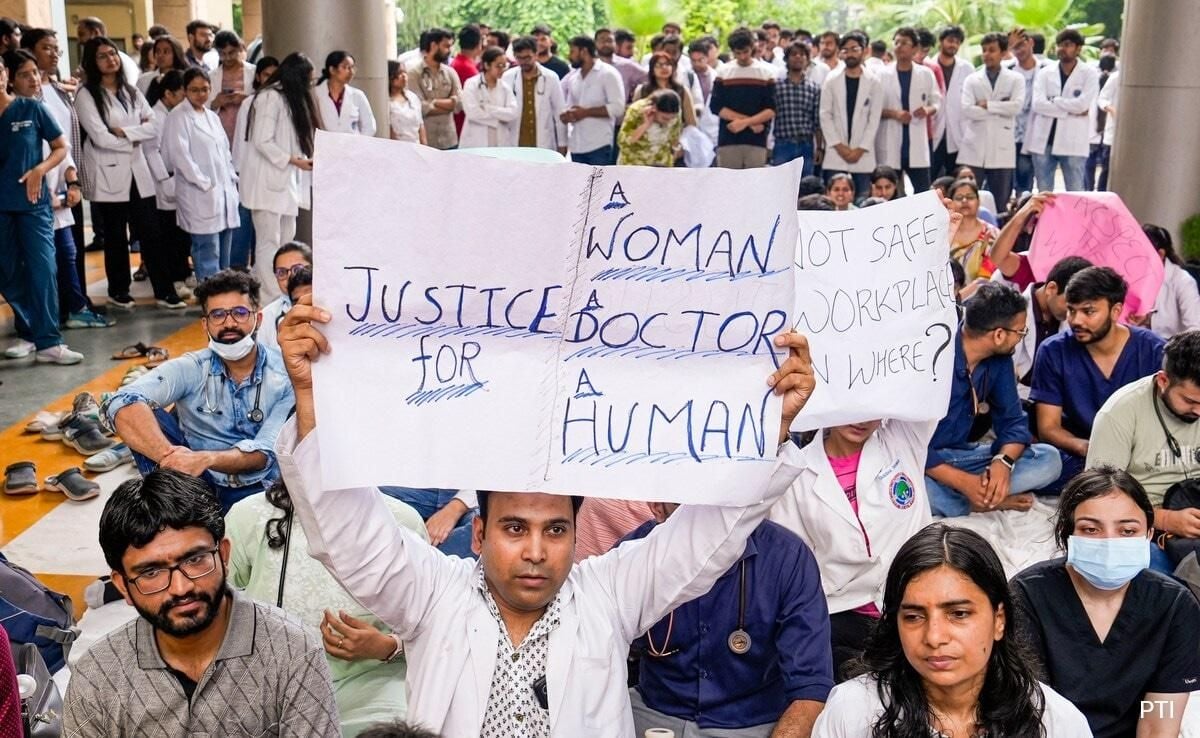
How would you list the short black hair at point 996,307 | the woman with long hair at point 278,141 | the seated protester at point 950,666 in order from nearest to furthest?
the seated protester at point 950,666 → the short black hair at point 996,307 → the woman with long hair at point 278,141

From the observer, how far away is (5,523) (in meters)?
6.37

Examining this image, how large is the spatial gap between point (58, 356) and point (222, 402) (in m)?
4.15

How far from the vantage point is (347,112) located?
10.5 m

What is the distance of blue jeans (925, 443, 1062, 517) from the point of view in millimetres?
6188

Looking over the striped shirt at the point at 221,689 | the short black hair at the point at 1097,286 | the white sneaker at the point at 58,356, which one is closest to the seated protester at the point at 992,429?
the short black hair at the point at 1097,286

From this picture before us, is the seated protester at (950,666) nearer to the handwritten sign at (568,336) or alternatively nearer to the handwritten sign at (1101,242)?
the handwritten sign at (568,336)

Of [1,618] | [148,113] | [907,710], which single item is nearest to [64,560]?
[1,618]

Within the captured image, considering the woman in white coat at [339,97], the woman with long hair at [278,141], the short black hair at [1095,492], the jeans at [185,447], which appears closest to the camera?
the short black hair at [1095,492]

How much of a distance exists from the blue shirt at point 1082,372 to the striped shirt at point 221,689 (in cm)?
418

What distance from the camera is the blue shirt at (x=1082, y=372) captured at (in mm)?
6113

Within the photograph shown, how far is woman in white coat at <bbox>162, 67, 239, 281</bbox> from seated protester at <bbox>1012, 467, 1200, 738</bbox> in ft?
25.1

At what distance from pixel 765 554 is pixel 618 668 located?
2.69 ft

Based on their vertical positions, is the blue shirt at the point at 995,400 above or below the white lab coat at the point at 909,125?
below

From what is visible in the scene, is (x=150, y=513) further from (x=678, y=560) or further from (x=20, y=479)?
(x=20, y=479)
